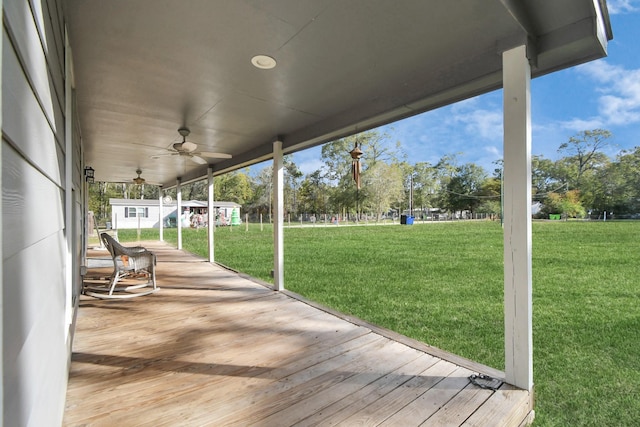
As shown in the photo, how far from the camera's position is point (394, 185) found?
102 ft

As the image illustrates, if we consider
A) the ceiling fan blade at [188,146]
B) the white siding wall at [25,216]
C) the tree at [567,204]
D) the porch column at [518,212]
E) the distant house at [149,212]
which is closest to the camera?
the white siding wall at [25,216]

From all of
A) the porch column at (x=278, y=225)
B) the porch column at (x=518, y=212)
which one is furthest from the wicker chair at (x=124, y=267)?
the porch column at (x=518, y=212)

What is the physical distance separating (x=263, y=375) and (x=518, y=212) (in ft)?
6.66

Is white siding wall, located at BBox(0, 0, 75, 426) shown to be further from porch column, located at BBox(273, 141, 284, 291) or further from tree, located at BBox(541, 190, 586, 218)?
tree, located at BBox(541, 190, 586, 218)

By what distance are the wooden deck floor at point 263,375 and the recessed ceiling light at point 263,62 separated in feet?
7.42

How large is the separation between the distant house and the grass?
54.5 feet

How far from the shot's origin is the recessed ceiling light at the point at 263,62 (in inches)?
88.6

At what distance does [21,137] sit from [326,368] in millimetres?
2168

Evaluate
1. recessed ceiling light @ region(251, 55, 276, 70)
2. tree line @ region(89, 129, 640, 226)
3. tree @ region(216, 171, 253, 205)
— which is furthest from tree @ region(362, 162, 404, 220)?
recessed ceiling light @ region(251, 55, 276, 70)

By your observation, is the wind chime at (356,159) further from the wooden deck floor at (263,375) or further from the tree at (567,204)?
the tree at (567,204)

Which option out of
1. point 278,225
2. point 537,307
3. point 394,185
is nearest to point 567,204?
point 394,185

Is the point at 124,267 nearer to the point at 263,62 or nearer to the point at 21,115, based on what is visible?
the point at 263,62

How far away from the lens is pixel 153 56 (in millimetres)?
2271

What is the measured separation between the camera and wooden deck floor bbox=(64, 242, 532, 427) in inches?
69.0
